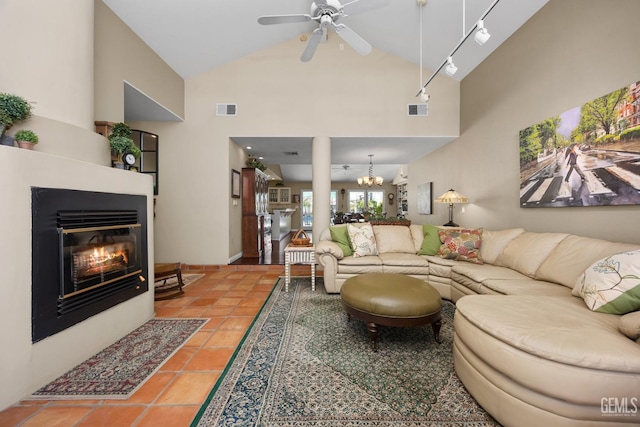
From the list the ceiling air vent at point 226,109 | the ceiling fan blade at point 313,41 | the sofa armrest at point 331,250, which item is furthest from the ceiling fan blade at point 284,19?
the sofa armrest at point 331,250

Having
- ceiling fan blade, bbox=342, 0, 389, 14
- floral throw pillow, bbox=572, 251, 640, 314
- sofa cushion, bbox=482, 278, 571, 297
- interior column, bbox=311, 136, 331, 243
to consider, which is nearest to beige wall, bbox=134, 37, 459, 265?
interior column, bbox=311, 136, 331, 243

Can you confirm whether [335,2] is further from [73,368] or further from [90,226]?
[73,368]

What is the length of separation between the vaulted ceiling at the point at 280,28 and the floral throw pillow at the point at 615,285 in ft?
8.93

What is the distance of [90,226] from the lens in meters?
1.92

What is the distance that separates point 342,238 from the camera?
364 cm

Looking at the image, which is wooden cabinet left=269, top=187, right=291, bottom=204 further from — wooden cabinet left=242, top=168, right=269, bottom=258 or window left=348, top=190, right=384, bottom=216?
wooden cabinet left=242, top=168, right=269, bottom=258

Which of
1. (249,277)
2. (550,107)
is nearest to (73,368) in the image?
(249,277)

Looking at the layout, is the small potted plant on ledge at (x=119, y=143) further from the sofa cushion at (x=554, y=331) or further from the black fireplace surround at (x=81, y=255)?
the sofa cushion at (x=554, y=331)

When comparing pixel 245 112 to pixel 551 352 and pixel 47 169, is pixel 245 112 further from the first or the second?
pixel 551 352

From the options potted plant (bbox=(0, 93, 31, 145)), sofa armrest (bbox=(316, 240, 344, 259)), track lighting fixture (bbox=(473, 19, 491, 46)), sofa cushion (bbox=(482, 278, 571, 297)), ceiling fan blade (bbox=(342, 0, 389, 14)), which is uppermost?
ceiling fan blade (bbox=(342, 0, 389, 14))

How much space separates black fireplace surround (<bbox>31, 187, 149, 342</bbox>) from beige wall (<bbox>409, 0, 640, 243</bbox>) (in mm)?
4313

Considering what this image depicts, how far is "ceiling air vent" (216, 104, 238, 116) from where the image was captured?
4.59m

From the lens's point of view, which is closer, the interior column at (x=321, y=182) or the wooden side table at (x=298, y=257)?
the wooden side table at (x=298, y=257)

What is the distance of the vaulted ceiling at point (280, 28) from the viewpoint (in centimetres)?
309
